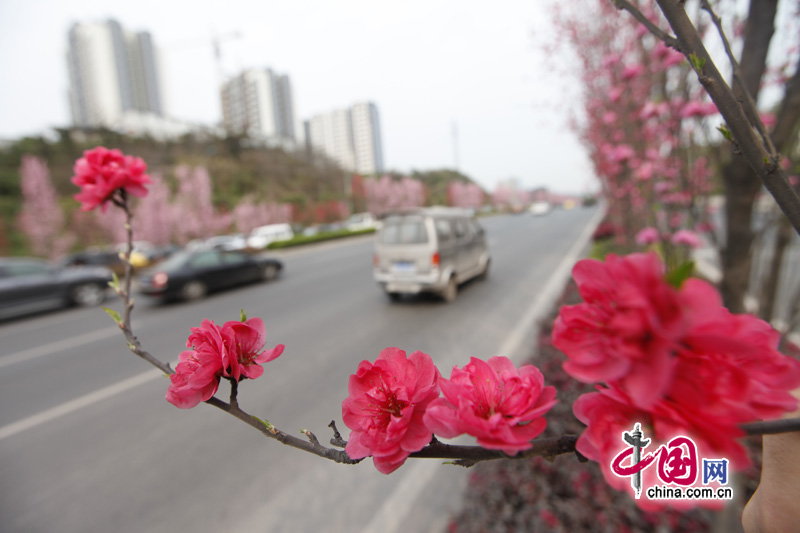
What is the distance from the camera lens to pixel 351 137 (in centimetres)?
6206

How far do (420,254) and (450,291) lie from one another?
108 centimetres

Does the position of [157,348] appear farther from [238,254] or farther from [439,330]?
[238,254]

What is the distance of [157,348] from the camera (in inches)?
239

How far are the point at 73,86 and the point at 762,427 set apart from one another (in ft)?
234

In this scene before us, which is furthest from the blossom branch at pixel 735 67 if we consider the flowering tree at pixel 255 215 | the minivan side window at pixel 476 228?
the flowering tree at pixel 255 215

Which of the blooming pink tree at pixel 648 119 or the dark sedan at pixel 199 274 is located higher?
the blooming pink tree at pixel 648 119

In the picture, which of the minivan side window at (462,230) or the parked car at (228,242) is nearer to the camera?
the minivan side window at (462,230)

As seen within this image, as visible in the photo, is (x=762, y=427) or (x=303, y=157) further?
(x=303, y=157)

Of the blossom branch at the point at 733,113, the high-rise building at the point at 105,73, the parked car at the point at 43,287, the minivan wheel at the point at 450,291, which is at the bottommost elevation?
the minivan wheel at the point at 450,291

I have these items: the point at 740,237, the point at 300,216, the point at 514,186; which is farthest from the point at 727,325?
the point at 514,186

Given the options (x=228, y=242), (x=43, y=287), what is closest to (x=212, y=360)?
(x=43, y=287)

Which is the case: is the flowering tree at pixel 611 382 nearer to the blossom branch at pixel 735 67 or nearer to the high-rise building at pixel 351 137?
the blossom branch at pixel 735 67

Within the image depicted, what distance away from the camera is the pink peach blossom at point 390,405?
1.54 feet

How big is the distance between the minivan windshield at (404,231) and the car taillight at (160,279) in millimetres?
5417
